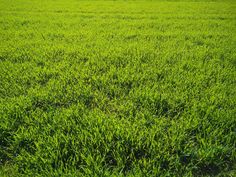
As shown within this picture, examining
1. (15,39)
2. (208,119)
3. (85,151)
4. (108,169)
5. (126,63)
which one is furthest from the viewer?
(15,39)

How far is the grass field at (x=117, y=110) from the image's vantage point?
6.28ft

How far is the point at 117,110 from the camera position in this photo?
8.71 ft

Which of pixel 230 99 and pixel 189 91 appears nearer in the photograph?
pixel 230 99

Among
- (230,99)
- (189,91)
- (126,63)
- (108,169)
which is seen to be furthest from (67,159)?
(126,63)

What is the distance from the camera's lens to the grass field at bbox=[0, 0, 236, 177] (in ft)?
6.28

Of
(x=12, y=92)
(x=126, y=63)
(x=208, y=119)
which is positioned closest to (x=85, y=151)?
(x=208, y=119)

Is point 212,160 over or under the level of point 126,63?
under

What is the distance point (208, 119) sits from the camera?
2.44 meters

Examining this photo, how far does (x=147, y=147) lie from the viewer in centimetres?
203

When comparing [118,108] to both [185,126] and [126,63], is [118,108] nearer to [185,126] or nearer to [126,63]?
[185,126]

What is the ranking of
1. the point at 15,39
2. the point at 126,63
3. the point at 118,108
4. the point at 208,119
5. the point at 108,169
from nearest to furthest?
the point at 108,169
the point at 208,119
the point at 118,108
the point at 126,63
the point at 15,39

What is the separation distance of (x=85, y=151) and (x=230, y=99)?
1952mm

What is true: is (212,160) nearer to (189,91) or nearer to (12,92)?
(189,91)

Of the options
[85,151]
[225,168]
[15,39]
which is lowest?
[225,168]
